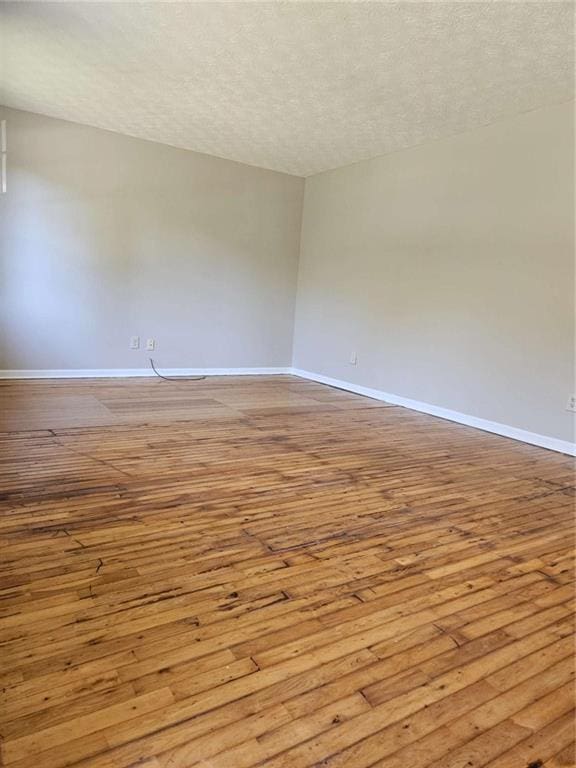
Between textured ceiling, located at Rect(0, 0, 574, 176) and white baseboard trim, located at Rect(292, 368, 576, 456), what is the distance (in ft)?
→ 7.78

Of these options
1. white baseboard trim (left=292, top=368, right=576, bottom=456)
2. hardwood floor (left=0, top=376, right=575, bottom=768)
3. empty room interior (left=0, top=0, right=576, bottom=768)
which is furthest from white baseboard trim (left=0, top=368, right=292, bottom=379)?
hardwood floor (left=0, top=376, right=575, bottom=768)

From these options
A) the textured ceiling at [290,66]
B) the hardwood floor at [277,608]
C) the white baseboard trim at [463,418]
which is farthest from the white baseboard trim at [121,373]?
the textured ceiling at [290,66]

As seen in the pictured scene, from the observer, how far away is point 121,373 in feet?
17.6

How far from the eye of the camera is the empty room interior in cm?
125

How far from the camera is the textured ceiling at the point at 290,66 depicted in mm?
2729

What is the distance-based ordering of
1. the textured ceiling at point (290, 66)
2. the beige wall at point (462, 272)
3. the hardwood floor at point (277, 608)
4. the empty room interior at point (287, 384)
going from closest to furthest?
the hardwood floor at point (277, 608) < the empty room interior at point (287, 384) < the textured ceiling at point (290, 66) < the beige wall at point (462, 272)

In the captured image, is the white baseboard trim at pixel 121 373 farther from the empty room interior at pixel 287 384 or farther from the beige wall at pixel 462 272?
the beige wall at pixel 462 272

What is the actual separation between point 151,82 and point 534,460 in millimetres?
3835

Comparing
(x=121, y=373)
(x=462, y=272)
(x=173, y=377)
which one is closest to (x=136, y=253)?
(x=121, y=373)

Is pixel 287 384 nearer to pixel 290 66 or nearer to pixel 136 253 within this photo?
pixel 136 253

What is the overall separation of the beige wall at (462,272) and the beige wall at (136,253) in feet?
2.32

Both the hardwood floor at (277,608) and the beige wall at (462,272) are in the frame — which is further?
the beige wall at (462,272)

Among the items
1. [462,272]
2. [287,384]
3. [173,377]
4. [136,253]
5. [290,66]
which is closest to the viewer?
[290,66]

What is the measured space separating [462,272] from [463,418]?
1250 mm
